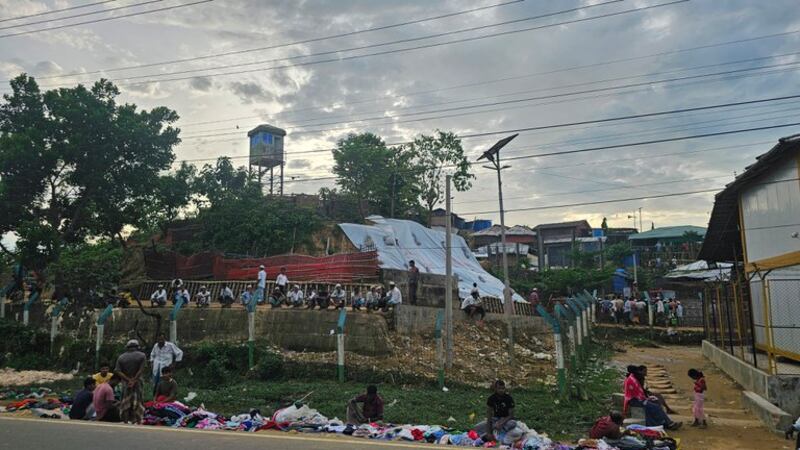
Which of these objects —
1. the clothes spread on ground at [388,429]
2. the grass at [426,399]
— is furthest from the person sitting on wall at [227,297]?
the clothes spread on ground at [388,429]

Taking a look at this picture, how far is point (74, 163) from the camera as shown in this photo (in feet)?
78.4

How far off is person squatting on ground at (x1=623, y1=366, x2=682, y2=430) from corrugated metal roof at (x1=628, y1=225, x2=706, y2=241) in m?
37.2

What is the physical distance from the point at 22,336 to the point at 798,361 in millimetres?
23455

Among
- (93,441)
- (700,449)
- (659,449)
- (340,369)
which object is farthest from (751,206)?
(93,441)

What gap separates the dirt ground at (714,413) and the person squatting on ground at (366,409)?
16.0 feet

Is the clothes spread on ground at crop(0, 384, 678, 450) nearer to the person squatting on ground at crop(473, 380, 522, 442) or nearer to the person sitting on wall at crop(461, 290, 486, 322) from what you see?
the person squatting on ground at crop(473, 380, 522, 442)

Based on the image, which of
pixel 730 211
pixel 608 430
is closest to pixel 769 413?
pixel 608 430

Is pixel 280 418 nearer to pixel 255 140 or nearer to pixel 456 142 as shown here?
pixel 456 142

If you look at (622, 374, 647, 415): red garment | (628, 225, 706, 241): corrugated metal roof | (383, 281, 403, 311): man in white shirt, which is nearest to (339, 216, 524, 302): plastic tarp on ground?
(383, 281, 403, 311): man in white shirt

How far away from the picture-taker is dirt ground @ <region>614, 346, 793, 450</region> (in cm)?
849

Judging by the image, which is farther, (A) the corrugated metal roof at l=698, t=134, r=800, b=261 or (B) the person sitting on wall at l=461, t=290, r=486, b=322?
(B) the person sitting on wall at l=461, t=290, r=486, b=322

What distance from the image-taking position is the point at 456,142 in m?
33.8

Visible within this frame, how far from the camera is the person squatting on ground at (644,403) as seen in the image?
9.05 meters

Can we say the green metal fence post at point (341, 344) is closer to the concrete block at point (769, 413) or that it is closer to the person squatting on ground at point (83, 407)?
the person squatting on ground at point (83, 407)
